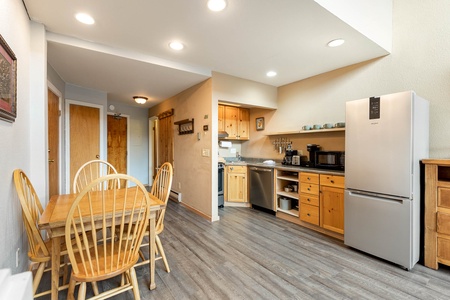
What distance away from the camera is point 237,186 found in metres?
4.20

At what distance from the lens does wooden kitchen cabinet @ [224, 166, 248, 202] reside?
4.18 meters

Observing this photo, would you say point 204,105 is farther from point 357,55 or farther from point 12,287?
point 12,287

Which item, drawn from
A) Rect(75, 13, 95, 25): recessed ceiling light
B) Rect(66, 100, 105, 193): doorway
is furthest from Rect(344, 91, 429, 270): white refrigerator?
Rect(66, 100, 105, 193): doorway

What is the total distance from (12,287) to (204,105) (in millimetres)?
3118

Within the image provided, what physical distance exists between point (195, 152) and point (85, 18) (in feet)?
8.11

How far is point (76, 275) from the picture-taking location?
1267mm

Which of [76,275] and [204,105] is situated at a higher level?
[204,105]

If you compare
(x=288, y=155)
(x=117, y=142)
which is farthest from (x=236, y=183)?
(x=117, y=142)

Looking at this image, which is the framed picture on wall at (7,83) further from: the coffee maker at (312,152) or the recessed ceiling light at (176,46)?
the coffee maker at (312,152)

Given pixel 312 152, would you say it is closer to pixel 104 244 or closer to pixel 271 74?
pixel 271 74

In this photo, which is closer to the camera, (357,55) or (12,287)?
(12,287)

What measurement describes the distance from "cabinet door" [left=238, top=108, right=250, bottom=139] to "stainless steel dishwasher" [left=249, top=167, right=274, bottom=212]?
1025 mm

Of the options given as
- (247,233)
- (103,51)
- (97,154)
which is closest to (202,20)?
(103,51)

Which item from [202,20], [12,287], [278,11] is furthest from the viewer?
[202,20]
